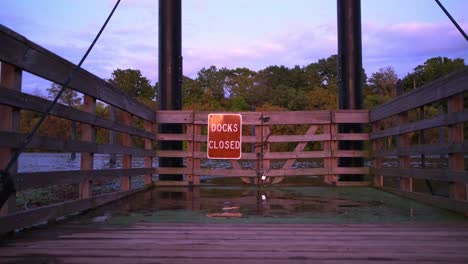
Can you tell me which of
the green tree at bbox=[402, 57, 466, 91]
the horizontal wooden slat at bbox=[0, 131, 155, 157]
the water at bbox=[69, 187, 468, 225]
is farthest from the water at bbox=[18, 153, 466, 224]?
the green tree at bbox=[402, 57, 466, 91]

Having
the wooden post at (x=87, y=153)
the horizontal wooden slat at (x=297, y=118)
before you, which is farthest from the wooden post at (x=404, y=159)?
the wooden post at (x=87, y=153)

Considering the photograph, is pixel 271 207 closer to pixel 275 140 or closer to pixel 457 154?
pixel 457 154

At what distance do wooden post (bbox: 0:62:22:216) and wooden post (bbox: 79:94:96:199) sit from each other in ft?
4.94

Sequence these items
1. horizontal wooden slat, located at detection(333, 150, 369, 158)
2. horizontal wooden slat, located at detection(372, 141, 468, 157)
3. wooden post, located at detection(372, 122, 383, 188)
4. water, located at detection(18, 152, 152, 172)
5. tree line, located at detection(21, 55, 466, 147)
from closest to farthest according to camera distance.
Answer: horizontal wooden slat, located at detection(372, 141, 468, 157)
wooden post, located at detection(372, 122, 383, 188)
horizontal wooden slat, located at detection(333, 150, 369, 158)
water, located at detection(18, 152, 152, 172)
tree line, located at detection(21, 55, 466, 147)

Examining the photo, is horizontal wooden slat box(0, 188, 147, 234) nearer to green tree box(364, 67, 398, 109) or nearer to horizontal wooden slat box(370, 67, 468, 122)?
horizontal wooden slat box(370, 67, 468, 122)

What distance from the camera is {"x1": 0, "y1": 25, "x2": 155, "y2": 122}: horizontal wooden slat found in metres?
3.42

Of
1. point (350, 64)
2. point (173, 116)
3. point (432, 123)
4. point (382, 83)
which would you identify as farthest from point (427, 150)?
point (382, 83)

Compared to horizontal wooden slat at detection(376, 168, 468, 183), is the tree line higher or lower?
higher

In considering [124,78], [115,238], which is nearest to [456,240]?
[115,238]

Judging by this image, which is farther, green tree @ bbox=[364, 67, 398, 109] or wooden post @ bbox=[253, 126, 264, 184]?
green tree @ bbox=[364, 67, 398, 109]

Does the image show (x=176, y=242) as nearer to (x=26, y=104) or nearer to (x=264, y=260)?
(x=264, y=260)

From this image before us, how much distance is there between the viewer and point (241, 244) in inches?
126

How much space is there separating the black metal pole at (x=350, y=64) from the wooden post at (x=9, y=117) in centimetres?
645

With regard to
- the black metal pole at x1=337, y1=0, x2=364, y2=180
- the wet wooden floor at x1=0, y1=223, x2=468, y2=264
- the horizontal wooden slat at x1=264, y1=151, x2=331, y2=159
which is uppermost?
the black metal pole at x1=337, y1=0, x2=364, y2=180
